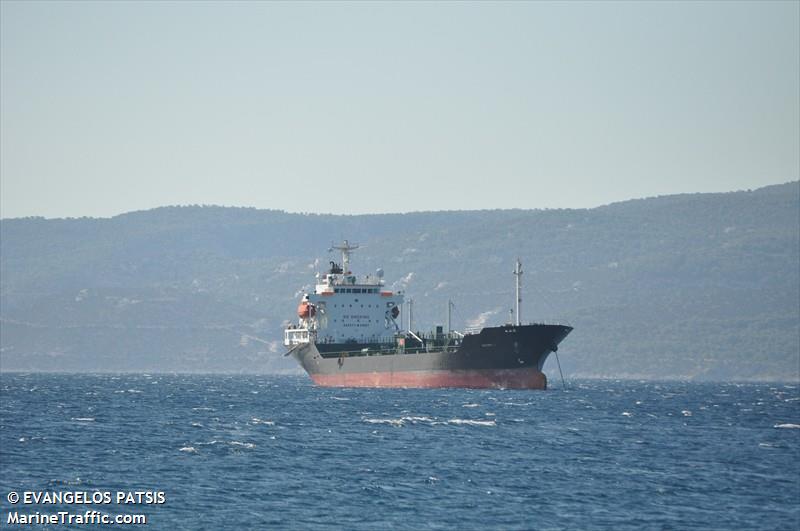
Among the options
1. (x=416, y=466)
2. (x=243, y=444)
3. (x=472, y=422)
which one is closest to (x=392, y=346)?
(x=472, y=422)

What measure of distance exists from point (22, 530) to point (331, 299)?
82008mm

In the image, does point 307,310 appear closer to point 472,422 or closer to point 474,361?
point 474,361

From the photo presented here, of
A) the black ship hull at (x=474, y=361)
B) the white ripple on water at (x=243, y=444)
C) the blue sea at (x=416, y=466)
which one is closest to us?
Result: the blue sea at (x=416, y=466)

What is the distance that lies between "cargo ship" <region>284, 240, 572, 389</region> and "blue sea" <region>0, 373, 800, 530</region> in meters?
14.4

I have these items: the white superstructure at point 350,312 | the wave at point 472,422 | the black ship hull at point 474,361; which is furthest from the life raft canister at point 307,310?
the wave at point 472,422

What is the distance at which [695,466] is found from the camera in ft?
189

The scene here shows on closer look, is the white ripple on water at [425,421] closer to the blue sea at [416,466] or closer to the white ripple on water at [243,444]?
the blue sea at [416,466]

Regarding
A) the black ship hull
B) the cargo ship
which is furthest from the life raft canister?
the black ship hull

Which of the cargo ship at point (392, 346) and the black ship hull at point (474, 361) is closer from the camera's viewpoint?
the black ship hull at point (474, 361)

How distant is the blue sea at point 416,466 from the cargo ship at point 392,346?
565 inches

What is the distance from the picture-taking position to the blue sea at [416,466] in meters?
45.7

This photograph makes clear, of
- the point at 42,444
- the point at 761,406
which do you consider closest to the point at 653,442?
the point at 42,444

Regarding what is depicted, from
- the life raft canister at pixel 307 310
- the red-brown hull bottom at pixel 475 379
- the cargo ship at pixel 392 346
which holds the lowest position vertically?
the red-brown hull bottom at pixel 475 379

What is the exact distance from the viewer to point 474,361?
10394 centimetres
